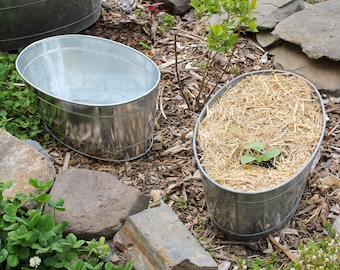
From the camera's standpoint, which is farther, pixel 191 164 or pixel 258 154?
pixel 191 164

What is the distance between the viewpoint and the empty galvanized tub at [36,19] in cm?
423

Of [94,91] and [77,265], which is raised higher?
[77,265]

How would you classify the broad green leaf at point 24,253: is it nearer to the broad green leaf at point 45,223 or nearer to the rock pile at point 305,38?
the broad green leaf at point 45,223

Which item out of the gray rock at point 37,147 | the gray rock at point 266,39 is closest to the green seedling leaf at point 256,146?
the gray rock at point 37,147

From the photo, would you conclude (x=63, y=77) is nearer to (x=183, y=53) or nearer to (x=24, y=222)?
(x=183, y=53)

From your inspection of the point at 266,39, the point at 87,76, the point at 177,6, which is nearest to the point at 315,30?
the point at 266,39

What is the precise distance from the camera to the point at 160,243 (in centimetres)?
260

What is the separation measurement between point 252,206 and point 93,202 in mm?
829

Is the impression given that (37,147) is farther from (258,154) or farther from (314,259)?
(314,259)

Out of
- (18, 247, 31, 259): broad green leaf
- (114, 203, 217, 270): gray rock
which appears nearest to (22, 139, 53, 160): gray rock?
(114, 203, 217, 270): gray rock

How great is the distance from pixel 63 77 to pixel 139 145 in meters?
0.88

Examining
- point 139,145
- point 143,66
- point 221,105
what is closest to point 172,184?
point 139,145

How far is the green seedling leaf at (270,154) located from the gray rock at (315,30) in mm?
1321

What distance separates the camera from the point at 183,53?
4.50 meters
